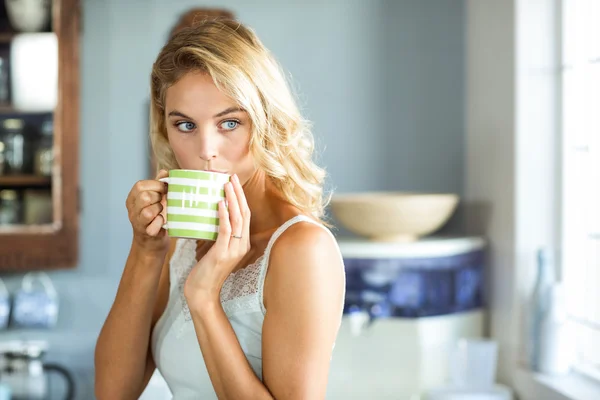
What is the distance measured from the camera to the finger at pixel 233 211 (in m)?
0.91

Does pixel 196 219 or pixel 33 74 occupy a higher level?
pixel 33 74

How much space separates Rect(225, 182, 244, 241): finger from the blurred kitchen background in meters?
1.27

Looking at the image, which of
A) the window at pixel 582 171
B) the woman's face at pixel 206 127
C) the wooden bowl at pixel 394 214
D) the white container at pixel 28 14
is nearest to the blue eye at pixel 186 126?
the woman's face at pixel 206 127

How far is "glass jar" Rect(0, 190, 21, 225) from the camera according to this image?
2.60 meters

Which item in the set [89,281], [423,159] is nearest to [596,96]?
[423,159]

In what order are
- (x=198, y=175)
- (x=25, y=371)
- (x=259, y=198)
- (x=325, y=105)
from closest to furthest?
(x=198, y=175)
(x=259, y=198)
(x=25, y=371)
(x=325, y=105)

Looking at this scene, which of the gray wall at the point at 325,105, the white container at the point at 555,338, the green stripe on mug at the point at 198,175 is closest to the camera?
the green stripe on mug at the point at 198,175

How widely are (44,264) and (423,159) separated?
1.43 meters

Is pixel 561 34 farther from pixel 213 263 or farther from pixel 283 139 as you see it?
pixel 213 263

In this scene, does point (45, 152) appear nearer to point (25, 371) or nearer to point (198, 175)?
point (25, 371)

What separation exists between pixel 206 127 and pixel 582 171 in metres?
1.55

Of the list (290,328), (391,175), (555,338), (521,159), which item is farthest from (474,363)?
(290,328)

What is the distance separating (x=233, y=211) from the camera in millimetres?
910

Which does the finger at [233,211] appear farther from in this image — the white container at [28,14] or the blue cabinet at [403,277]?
the white container at [28,14]
